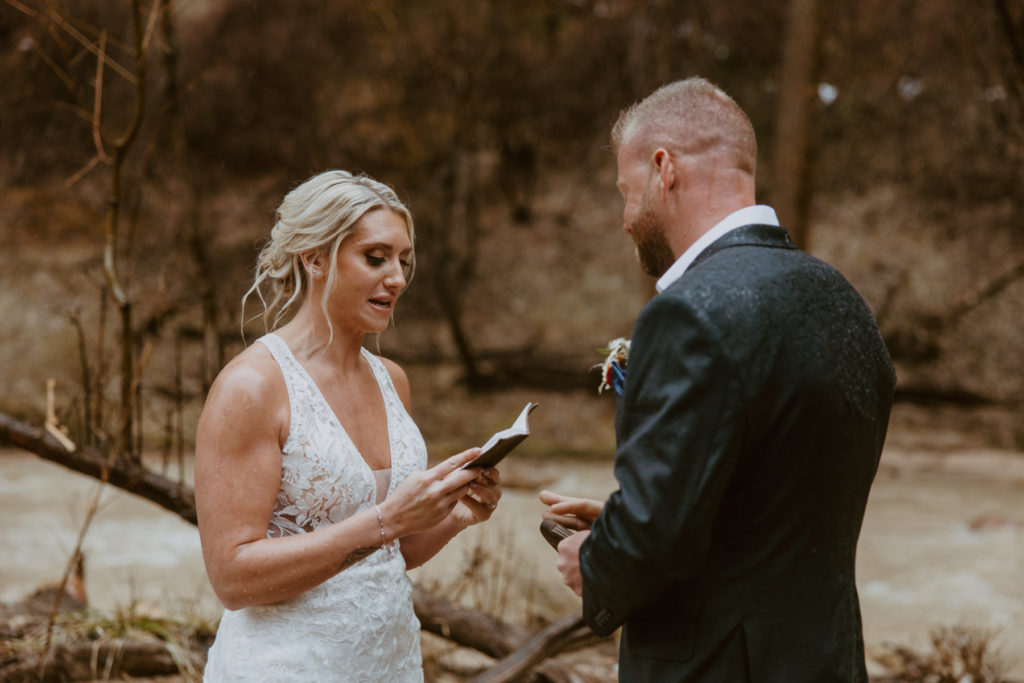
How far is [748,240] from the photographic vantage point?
196 centimetres

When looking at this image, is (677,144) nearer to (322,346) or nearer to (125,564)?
(322,346)

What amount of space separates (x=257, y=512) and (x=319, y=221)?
2.50ft

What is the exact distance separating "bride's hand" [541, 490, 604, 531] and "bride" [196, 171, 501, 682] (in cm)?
20

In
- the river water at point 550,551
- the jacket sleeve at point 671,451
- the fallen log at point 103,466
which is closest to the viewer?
Result: the jacket sleeve at point 671,451

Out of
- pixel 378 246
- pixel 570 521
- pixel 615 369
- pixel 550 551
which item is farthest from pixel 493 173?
pixel 570 521

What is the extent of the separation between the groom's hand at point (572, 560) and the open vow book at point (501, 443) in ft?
0.76

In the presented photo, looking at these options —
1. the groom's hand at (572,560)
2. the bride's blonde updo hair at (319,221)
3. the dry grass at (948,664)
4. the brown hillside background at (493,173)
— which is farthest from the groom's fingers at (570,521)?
the brown hillside background at (493,173)

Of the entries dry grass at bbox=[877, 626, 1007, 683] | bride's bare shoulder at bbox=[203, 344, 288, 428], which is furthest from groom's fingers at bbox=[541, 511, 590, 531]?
dry grass at bbox=[877, 626, 1007, 683]

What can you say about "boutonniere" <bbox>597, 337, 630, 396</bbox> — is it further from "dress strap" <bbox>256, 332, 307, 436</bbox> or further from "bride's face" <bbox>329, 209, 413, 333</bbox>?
"dress strap" <bbox>256, 332, 307, 436</bbox>

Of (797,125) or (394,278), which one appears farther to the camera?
(797,125)

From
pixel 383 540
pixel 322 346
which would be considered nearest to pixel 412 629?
pixel 383 540

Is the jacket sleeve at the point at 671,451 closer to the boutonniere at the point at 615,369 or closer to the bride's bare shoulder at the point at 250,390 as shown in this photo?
the boutonniere at the point at 615,369

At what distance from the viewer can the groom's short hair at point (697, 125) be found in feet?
6.95

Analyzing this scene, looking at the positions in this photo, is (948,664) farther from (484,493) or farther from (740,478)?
(740,478)
